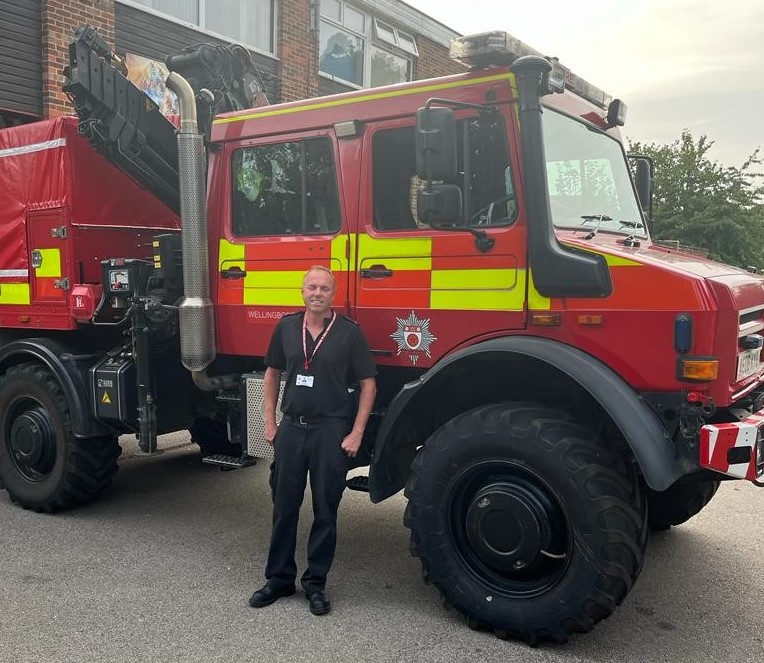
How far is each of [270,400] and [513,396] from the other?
1.29 metres

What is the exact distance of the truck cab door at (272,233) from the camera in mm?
4129

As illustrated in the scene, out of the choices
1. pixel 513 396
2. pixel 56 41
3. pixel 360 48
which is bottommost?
pixel 513 396

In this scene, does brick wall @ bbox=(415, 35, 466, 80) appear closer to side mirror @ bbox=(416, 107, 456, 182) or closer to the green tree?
the green tree

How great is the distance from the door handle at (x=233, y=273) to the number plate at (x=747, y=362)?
8.99ft

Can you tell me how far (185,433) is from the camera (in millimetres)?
7730

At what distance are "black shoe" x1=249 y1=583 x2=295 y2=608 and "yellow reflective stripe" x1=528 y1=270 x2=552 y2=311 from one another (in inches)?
75.8

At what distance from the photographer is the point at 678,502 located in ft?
14.9

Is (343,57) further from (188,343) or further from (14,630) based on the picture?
(14,630)

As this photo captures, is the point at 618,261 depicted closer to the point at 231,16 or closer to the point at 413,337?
→ the point at 413,337

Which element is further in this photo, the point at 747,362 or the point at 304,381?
the point at 304,381

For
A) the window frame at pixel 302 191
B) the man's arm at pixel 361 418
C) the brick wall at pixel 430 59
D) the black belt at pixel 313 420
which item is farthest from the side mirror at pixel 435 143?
the brick wall at pixel 430 59

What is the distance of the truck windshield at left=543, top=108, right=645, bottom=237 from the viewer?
3.65 metres

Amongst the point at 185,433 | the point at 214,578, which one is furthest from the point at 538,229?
the point at 185,433

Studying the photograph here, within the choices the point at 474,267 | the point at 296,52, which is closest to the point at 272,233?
the point at 474,267
